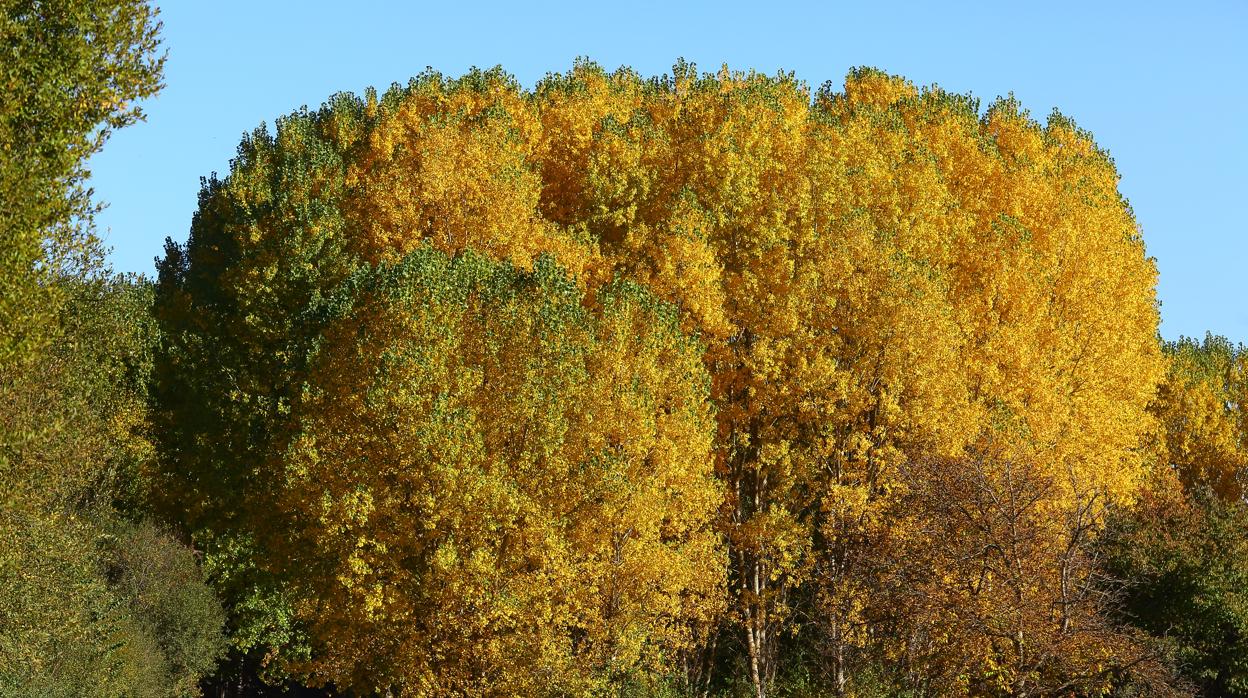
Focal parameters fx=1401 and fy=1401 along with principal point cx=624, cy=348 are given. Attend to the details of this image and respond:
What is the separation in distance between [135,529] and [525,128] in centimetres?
2283

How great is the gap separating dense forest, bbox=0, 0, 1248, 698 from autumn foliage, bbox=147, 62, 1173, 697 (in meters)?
0.18

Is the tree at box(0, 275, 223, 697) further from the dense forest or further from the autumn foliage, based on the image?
the autumn foliage

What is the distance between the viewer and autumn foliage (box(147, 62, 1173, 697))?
1485 inches

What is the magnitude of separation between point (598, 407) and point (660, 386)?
2607 mm

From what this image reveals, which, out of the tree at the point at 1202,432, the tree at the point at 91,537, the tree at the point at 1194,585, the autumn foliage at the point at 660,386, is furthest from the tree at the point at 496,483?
the tree at the point at 1202,432

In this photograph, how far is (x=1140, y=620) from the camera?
53750 millimetres

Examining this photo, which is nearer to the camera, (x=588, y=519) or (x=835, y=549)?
(x=588, y=519)

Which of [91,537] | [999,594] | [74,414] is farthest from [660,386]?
[91,537]

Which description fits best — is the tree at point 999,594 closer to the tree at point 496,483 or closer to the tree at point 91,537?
the tree at point 496,483

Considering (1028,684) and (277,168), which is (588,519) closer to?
(1028,684)

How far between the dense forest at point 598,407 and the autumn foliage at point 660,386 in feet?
0.58

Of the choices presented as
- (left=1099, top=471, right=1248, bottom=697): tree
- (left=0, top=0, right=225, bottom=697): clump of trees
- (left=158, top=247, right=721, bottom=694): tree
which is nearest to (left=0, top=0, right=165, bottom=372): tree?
(left=0, top=0, right=225, bottom=697): clump of trees

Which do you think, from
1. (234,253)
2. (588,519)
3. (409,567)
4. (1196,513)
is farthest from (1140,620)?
(234,253)

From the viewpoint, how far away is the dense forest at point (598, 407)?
3719cm
